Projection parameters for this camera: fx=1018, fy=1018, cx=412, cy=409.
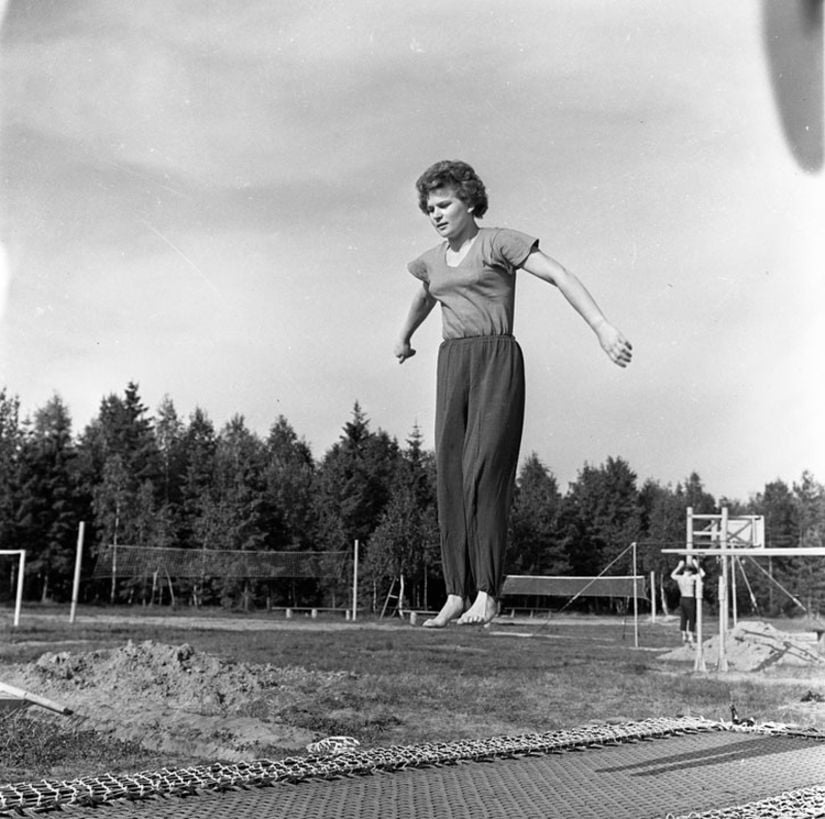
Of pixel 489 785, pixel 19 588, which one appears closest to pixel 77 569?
pixel 19 588

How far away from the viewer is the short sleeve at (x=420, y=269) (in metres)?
3.31

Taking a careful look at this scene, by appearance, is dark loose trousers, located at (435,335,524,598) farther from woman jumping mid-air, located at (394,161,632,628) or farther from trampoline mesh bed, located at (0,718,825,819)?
trampoline mesh bed, located at (0,718,825,819)

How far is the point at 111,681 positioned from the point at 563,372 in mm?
3764

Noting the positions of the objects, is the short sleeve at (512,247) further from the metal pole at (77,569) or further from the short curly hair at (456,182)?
the metal pole at (77,569)

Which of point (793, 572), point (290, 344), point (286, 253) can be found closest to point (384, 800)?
point (290, 344)

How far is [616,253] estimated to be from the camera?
4.48 m

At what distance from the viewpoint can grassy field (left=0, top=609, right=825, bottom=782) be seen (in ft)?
18.1

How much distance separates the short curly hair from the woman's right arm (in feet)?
1.10

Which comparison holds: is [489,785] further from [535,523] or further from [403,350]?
[535,523]

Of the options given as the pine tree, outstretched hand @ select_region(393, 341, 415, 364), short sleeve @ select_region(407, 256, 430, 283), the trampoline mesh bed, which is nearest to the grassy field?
the pine tree

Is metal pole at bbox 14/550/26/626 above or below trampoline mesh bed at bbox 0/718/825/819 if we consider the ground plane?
above

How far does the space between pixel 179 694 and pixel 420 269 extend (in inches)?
150

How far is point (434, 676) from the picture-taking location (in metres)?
6.35

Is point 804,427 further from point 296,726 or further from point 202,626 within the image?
point 202,626
